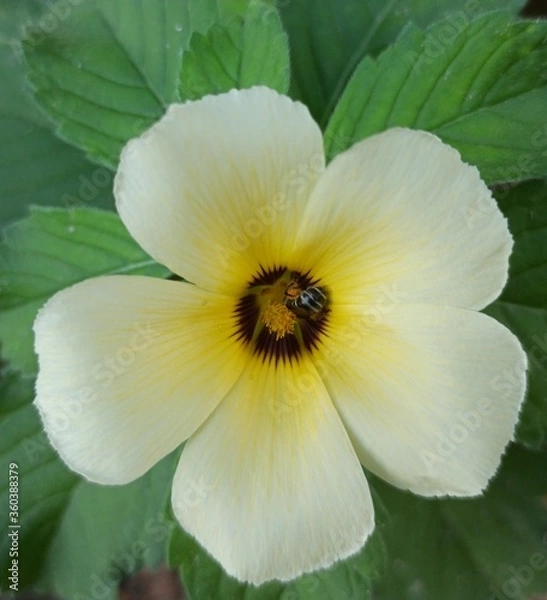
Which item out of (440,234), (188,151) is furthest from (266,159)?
(440,234)

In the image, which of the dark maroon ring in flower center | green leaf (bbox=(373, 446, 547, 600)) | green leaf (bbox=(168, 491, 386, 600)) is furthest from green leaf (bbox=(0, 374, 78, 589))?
green leaf (bbox=(373, 446, 547, 600))

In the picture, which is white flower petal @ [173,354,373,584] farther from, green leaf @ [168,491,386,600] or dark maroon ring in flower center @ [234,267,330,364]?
green leaf @ [168,491,386,600]

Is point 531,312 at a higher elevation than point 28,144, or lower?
higher

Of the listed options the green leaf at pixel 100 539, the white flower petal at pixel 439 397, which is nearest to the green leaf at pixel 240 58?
the white flower petal at pixel 439 397

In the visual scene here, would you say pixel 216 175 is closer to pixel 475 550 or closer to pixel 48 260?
pixel 48 260

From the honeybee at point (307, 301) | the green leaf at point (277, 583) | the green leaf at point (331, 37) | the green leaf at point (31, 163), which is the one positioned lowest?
the green leaf at point (277, 583)

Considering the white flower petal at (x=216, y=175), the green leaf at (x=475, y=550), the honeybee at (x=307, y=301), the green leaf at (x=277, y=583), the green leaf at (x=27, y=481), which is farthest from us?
the green leaf at (x=475, y=550)

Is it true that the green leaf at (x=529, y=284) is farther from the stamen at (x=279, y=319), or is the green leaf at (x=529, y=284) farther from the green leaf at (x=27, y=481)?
the green leaf at (x=27, y=481)

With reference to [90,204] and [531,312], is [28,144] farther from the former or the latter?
[531,312]
